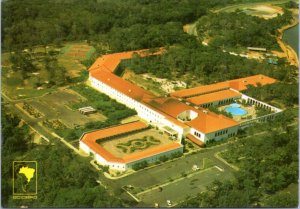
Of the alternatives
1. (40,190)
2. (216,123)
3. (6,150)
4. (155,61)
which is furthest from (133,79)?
(40,190)

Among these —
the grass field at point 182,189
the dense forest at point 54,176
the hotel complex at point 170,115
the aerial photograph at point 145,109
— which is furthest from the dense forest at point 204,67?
the dense forest at point 54,176

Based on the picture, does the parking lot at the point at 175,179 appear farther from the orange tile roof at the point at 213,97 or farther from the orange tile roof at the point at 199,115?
the orange tile roof at the point at 213,97

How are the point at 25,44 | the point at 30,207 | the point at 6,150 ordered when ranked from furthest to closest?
1. the point at 25,44
2. the point at 6,150
3. the point at 30,207

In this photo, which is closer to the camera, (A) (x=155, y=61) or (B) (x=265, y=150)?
(B) (x=265, y=150)

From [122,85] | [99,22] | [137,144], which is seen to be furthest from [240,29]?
[137,144]

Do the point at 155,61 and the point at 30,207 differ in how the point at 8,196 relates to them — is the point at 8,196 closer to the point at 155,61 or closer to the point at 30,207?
the point at 30,207

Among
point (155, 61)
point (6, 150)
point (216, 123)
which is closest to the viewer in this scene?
point (6, 150)
